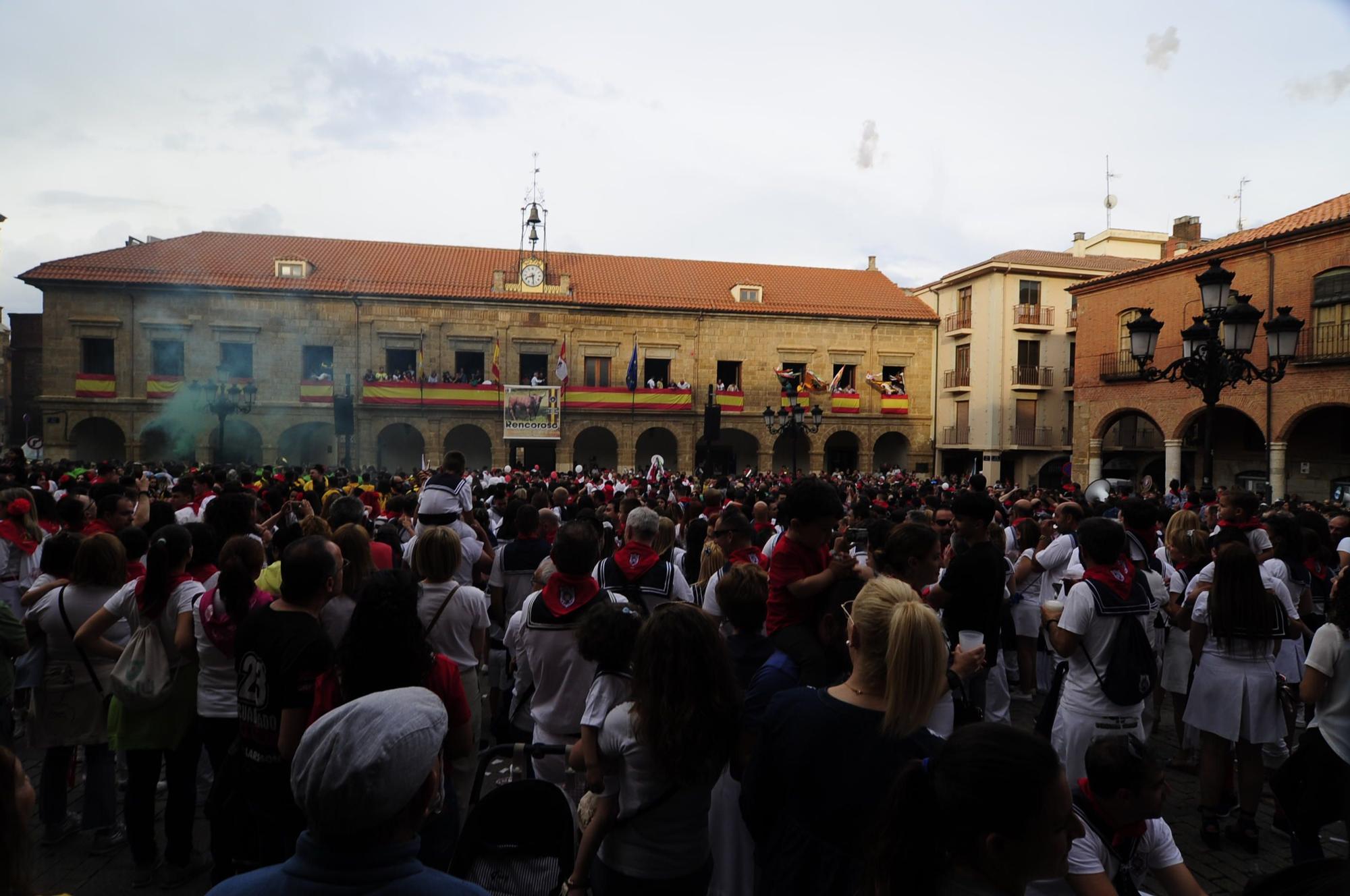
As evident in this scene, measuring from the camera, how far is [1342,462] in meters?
20.0

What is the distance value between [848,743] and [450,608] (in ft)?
7.80

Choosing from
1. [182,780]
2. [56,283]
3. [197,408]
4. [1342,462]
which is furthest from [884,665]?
[56,283]

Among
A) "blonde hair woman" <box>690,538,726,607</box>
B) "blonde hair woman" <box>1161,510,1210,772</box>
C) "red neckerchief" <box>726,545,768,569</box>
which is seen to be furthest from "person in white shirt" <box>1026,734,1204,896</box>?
"blonde hair woman" <box>1161,510,1210,772</box>

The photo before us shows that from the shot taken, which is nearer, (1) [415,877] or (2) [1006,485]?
(1) [415,877]

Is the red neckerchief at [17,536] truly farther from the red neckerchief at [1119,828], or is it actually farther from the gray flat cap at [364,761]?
the red neckerchief at [1119,828]

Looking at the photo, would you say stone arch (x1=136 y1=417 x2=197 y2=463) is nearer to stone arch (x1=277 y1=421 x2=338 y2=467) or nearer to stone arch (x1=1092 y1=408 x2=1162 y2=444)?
stone arch (x1=277 y1=421 x2=338 y2=467)

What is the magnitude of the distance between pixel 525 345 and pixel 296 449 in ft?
30.7

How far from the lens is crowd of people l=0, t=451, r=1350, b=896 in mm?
1604

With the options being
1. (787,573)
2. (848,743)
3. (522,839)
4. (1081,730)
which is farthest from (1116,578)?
(522,839)

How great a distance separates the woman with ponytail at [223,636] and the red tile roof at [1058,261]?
32315mm

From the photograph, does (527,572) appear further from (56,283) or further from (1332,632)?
(56,283)

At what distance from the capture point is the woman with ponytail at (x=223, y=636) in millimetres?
3436

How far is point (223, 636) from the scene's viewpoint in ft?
11.4

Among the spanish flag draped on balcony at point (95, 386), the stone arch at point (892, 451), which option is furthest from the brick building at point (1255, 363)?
the spanish flag draped on balcony at point (95, 386)
